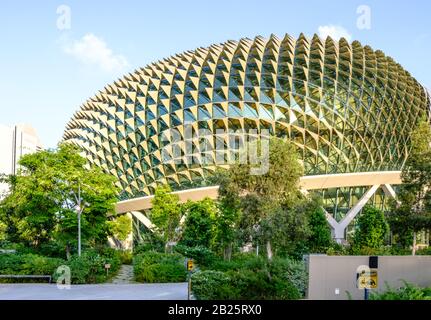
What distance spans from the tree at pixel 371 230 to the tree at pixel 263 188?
9.42m

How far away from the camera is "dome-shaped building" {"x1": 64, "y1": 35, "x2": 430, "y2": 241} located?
5466cm

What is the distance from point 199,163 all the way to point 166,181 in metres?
4.39

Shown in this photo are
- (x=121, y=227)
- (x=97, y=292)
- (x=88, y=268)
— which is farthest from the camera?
(x=121, y=227)

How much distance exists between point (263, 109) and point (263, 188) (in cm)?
1815

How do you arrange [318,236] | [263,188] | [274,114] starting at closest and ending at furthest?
[263,188]
[318,236]
[274,114]

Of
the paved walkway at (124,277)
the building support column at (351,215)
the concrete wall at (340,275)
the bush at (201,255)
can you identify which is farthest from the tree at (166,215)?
the concrete wall at (340,275)

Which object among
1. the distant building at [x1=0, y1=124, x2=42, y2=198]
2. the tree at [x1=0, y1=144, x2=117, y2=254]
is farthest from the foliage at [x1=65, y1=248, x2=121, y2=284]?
the distant building at [x1=0, y1=124, x2=42, y2=198]

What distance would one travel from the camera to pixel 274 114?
55062mm

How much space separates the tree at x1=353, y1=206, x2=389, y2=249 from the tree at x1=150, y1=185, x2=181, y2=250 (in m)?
16.9

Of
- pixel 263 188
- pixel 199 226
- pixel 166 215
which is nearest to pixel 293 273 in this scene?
pixel 263 188

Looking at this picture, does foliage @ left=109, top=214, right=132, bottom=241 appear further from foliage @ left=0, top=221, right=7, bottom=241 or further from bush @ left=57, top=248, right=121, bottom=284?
bush @ left=57, top=248, right=121, bottom=284

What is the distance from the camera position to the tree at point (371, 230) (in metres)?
45.1

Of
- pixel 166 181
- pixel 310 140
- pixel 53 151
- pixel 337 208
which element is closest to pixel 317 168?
pixel 310 140

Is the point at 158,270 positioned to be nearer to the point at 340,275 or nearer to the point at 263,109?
the point at 340,275
